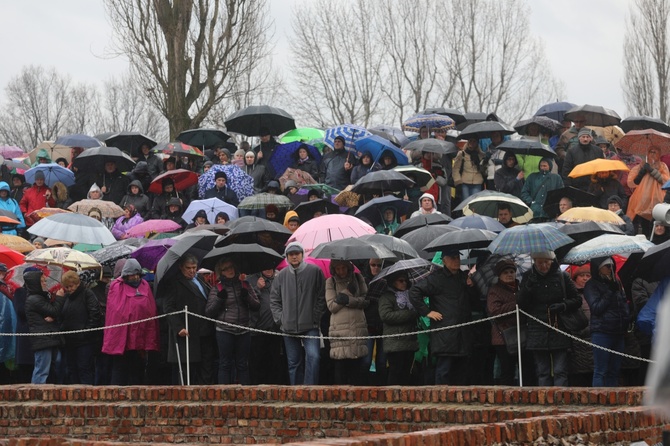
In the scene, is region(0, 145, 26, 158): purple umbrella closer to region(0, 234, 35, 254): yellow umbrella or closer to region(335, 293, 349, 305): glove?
region(0, 234, 35, 254): yellow umbrella

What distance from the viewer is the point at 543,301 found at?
12.4m

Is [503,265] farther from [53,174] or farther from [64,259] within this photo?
[53,174]

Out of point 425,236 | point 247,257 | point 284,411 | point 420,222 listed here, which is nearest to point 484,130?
point 420,222

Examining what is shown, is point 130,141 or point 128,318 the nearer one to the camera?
point 128,318

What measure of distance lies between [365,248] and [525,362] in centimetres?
210

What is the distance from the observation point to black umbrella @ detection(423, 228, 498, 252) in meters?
13.1

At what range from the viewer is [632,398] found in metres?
9.77

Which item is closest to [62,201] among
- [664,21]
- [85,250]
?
[85,250]

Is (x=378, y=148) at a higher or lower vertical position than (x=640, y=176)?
higher

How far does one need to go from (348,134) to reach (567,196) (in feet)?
18.1

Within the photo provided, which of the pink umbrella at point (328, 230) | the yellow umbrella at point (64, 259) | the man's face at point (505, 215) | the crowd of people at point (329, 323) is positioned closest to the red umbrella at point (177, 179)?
the crowd of people at point (329, 323)

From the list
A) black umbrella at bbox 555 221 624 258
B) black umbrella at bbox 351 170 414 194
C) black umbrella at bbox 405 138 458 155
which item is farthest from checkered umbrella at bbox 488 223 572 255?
black umbrella at bbox 405 138 458 155

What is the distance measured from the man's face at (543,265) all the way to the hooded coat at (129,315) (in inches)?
182

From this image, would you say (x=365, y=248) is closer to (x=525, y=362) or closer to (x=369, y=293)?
(x=369, y=293)
